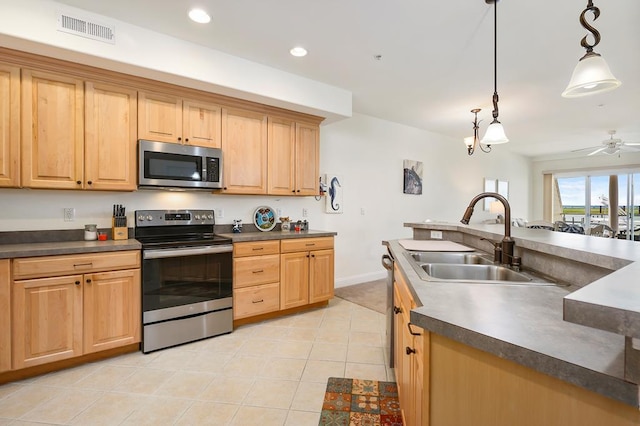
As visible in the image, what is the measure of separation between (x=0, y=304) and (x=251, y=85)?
8.42ft

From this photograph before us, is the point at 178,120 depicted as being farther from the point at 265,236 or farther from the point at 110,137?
the point at 265,236

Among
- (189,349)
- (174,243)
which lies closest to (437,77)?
(174,243)

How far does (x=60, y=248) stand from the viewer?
2230mm

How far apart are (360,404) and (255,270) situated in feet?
5.40

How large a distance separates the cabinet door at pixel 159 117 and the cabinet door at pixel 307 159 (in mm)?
1341

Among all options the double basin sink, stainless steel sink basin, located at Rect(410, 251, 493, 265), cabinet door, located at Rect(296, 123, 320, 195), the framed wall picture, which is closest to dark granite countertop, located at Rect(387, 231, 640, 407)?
the double basin sink

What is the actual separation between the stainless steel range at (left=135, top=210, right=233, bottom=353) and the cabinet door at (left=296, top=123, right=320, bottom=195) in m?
1.24

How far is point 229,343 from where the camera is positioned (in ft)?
9.12

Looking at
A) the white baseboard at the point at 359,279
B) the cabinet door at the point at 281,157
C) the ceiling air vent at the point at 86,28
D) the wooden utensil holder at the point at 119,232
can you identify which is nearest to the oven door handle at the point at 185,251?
the wooden utensil holder at the point at 119,232

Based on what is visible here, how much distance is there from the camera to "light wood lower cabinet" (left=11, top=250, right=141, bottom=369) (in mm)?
2115

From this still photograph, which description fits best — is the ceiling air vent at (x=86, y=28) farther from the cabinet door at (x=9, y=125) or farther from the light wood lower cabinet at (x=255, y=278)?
the light wood lower cabinet at (x=255, y=278)

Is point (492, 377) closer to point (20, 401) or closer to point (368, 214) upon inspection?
point (20, 401)

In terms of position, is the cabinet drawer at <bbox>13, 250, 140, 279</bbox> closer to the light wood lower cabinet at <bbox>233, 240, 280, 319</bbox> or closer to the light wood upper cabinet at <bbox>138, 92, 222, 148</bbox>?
the light wood lower cabinet at <bbox>233, 240, 280, 319</bbox>

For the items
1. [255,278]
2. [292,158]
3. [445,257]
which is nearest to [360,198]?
[292,158]
